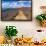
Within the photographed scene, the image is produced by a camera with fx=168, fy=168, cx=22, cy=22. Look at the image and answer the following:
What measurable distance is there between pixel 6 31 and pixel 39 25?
1.83 ft

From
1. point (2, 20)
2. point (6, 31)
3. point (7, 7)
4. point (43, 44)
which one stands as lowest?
point (43, 44)

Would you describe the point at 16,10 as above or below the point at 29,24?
above

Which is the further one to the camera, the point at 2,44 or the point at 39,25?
the point at 39,25

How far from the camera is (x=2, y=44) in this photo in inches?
97.7

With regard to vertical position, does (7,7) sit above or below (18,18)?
above

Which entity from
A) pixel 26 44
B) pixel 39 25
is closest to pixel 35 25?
pixel 39 25

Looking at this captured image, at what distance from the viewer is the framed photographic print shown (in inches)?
109

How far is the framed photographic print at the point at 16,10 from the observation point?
276 cm

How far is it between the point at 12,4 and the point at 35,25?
20.2 inches

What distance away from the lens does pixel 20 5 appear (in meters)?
2.76

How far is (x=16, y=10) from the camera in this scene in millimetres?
2770

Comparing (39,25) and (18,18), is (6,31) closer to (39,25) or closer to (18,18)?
(18,18)

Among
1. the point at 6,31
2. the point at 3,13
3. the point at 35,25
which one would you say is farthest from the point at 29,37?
the point at 3,13

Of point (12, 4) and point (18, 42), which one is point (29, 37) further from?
point (12, 4)
